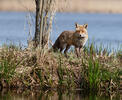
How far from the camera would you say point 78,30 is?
43.0ft

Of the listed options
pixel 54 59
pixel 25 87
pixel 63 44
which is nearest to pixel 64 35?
pixel 63 44

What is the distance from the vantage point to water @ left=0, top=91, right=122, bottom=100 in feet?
36.3

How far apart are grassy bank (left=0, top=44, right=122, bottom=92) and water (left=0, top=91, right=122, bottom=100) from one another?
318mm

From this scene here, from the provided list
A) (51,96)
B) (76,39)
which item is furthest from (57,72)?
(76,39)

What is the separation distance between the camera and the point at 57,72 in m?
12.1

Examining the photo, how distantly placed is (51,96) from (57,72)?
0.97m

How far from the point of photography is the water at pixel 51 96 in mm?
11062

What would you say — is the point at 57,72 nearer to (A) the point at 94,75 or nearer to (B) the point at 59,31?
(A) the point at 94,75

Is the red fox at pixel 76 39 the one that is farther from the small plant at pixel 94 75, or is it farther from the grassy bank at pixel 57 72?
the small plant at pixel 94 75

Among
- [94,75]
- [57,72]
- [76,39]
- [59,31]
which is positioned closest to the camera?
[94,75]

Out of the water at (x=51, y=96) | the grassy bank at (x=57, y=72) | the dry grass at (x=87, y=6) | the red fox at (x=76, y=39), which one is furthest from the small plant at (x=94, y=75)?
the dry grass at (x=87, y=6)

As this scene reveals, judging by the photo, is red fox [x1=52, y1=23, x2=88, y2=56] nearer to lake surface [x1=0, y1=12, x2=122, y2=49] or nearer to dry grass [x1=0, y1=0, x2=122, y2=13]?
lake surface [x1=0, y1=12, x2=122, y2=49]

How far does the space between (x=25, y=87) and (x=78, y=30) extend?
2.16 metres

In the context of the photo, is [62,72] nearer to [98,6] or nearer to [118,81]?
[118,81]
